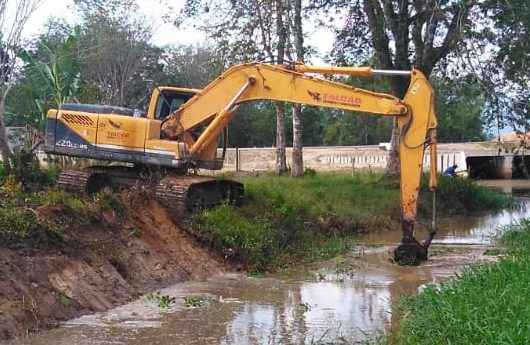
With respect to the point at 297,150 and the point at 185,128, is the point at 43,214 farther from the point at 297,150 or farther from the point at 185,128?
the point at 297,150

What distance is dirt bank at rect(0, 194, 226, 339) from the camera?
9492mm

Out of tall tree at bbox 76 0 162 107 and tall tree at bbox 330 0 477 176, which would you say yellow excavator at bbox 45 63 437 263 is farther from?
tall tree at bbox 76 0 162 107

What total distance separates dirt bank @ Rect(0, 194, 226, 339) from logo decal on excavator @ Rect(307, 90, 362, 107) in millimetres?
3376

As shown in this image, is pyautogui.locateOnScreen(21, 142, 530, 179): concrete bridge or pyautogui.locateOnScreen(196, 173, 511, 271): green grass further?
pyautogui.locateOnScreen(21, 142, 530, 179): concrete bridge

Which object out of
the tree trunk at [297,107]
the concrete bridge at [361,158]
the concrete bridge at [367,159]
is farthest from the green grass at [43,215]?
the concrete bridge at [361,158]

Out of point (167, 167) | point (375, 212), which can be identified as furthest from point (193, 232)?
point (375, 212)

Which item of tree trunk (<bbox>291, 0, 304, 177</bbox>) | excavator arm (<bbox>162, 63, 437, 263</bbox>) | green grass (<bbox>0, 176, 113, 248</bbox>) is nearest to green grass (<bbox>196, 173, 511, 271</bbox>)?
tree trunk (<bbox>291, 0, 304, 177</bbox>)

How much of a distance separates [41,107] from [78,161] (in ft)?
14.4

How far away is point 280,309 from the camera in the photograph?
34.6 ft

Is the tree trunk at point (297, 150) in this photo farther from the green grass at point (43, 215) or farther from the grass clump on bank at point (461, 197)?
the green grass at point (43, 215)

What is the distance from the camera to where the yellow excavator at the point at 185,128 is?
14180 mm

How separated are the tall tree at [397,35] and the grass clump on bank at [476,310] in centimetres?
1292

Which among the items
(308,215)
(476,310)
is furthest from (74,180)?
(476,310)

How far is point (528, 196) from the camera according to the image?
34031 mm
